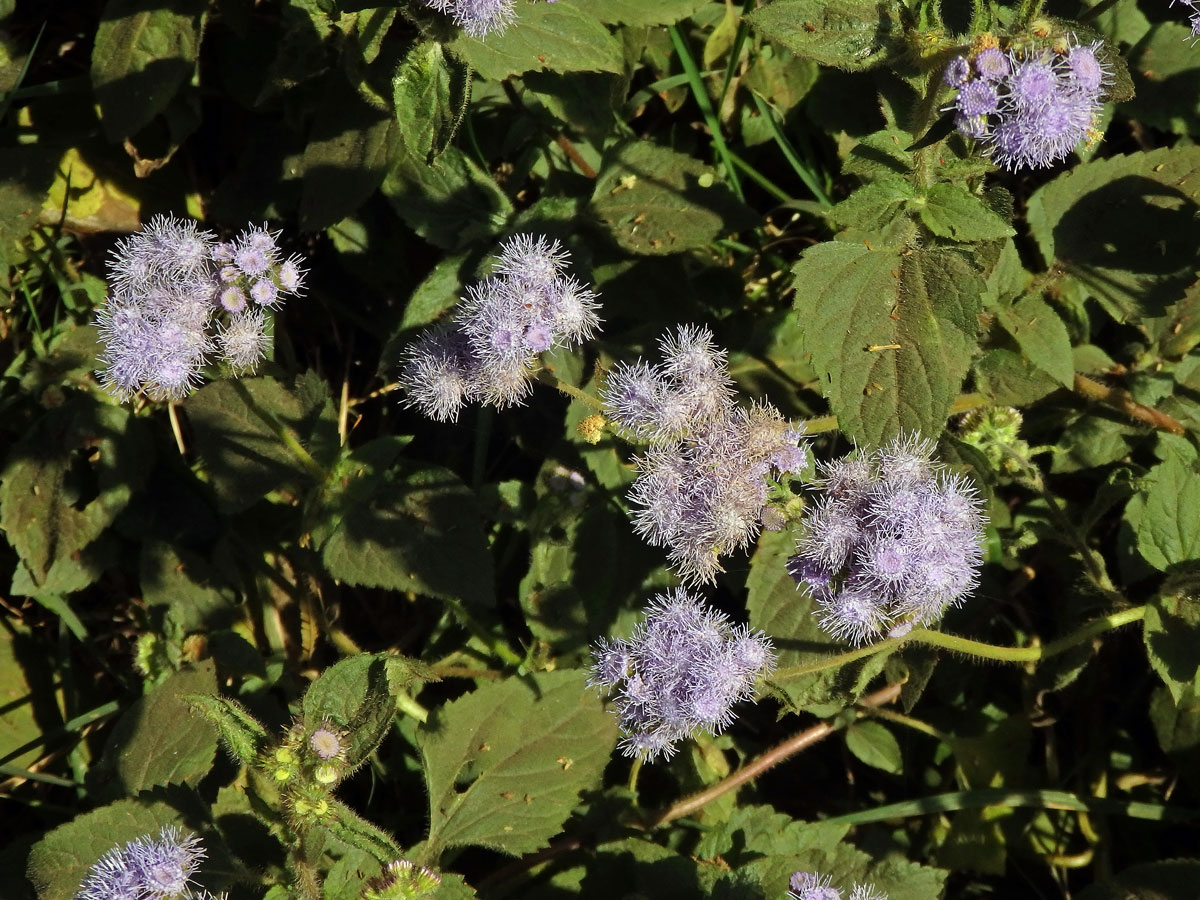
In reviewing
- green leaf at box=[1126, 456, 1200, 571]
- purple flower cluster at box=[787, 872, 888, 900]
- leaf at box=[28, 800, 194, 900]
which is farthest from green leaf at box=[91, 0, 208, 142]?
green leaf at box=[1126, 456, 1200, 571]

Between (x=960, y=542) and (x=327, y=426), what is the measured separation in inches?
89.7

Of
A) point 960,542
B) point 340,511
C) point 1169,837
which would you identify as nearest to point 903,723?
point 1169,837

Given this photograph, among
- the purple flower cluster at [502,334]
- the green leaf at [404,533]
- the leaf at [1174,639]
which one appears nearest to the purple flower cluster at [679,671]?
the green leaf at [404,533]

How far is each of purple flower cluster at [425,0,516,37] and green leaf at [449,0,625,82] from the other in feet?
1.45

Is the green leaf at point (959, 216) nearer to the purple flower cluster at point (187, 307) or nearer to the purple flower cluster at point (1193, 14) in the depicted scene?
the purple flower cluster at point (1193, 14)

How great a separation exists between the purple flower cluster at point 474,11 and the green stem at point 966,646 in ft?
7.29

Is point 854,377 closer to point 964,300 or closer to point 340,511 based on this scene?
point 964,300

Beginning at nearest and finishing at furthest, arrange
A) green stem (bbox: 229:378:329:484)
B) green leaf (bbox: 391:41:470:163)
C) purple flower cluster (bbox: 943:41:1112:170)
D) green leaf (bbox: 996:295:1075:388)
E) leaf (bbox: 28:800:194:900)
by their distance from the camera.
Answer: purple flower cluster (bbox: 943:41:1112:170) < green leaf (bbox: 391:41:470:163) < leaf (bbox: 28:800:194:900) < green leaf (bbox: 996:295:1075:388) < green stem (bbox: 229:378:329:484)

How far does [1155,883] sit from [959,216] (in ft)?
8.11

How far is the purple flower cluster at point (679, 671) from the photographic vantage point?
323 centimetres

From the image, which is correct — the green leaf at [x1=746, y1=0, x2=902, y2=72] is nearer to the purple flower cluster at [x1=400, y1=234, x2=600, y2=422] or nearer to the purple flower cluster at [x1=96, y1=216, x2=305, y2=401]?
the purple flower cluster at [x1=400, y1=234, x2=600, y2=422]

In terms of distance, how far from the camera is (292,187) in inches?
187

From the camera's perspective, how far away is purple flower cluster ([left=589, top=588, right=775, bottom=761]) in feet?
10.6

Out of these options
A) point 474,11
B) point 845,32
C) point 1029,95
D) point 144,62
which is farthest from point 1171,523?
point 144,62
